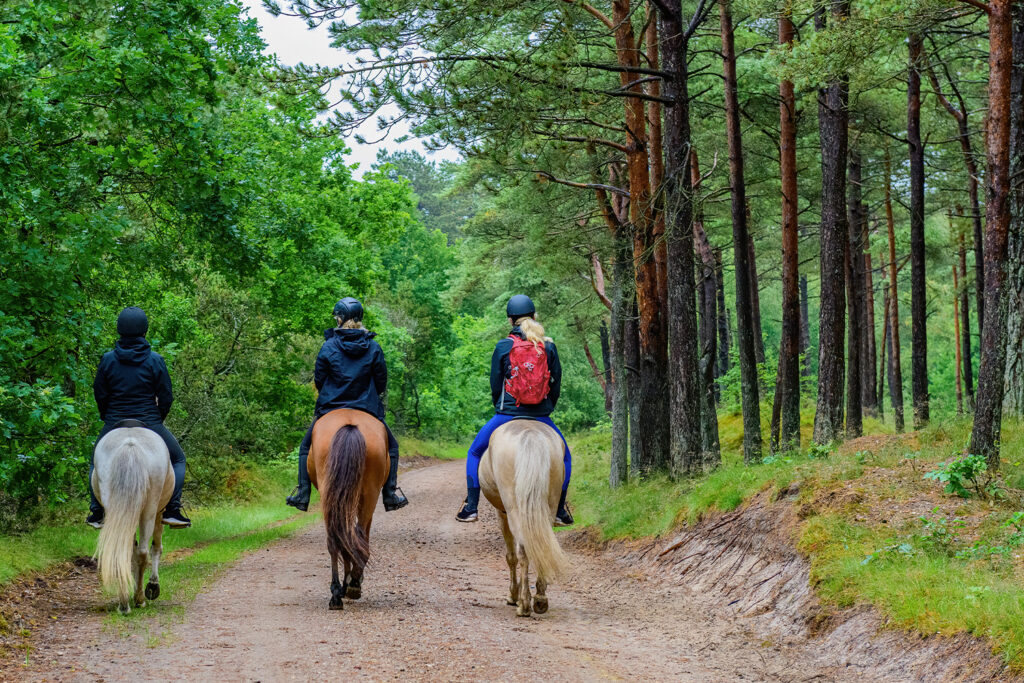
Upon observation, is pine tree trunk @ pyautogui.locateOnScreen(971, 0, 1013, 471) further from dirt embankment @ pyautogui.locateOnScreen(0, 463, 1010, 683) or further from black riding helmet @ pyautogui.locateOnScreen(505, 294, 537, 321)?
black riding helmet @ pyautogui.locateOnScreen(505, 294, 537, 321)

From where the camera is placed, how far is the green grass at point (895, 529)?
6.32 meters

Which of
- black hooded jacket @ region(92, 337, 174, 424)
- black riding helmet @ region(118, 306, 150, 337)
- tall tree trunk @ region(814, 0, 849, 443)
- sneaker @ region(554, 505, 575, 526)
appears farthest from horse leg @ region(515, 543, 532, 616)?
tall tree trunk @ region(814, 0, 849, 443)

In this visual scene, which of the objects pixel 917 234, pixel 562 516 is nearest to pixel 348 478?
pixel 562 516

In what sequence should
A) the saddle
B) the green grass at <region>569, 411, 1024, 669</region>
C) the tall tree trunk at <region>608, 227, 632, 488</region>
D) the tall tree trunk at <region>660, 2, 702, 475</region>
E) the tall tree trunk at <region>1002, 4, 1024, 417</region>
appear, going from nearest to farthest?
1. the green grass at <region>569, 411, 1024, 669</region>
2. the saddle
3. the tall tree trunk at <region>1002, 4, 1024, 417</region>
4. the tall tree trunk at <region>660, 2, 702, 475</region>
5. the tall tree trunk at <region>608, 227, 632, 488</region>

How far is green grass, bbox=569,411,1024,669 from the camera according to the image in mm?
6320

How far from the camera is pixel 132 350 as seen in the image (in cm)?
908

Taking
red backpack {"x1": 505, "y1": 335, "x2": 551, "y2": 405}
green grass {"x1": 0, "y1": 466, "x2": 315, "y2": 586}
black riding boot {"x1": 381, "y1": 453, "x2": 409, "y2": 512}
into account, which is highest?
red backpack {"x1": 505, "y1": 335, "x2": 551, "y2": 405}

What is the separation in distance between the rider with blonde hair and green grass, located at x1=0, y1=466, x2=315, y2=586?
4.53 m

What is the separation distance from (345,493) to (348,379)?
1.17 m

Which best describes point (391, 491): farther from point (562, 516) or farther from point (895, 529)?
point (895, 529)

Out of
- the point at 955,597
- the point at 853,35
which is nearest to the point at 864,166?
the point at 853,35

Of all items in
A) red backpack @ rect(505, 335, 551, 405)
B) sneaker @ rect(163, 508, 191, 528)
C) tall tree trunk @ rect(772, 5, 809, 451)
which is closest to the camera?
red backpack @ rect(505, 335, 551, 405)

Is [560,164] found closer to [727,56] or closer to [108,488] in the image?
[727,56]

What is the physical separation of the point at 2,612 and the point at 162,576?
3039 millimetres
